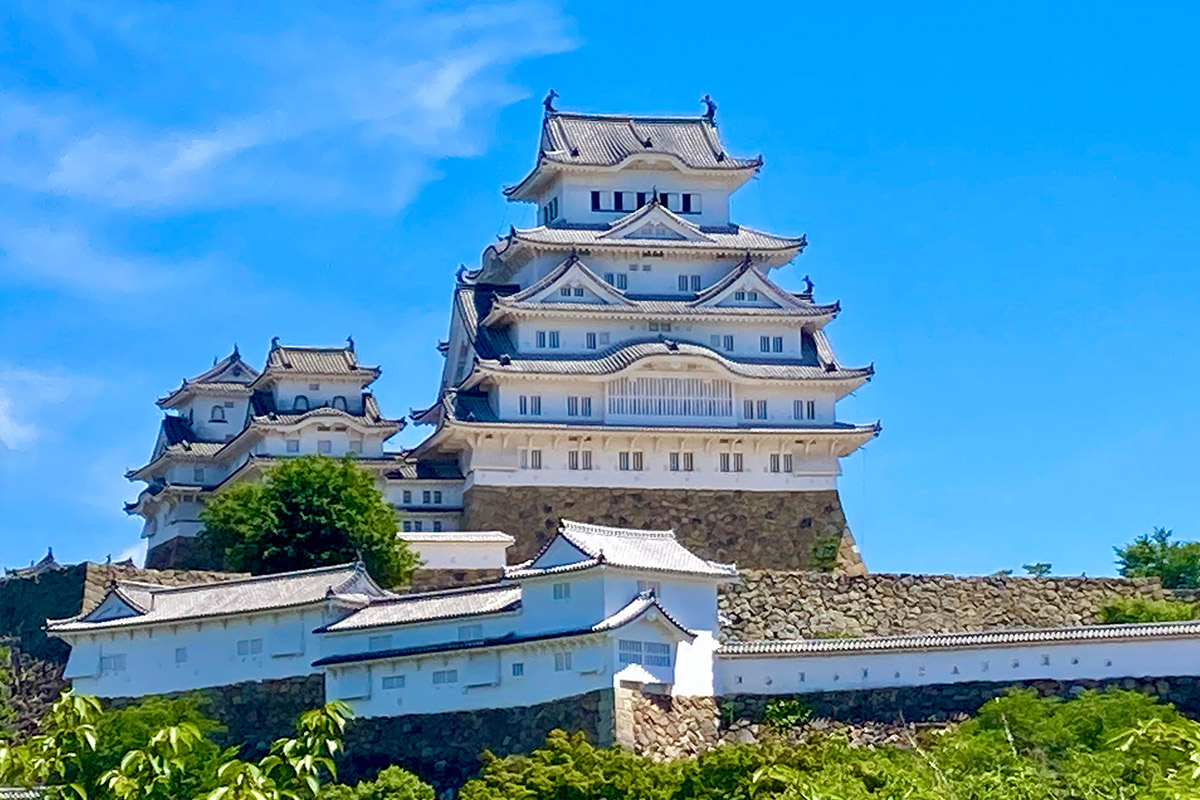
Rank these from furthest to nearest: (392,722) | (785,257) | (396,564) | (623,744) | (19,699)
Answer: (785,257) → (396,564) → (19,699) → (392,722) → (623,744)

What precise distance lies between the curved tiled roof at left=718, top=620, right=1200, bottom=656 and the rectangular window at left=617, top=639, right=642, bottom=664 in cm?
181

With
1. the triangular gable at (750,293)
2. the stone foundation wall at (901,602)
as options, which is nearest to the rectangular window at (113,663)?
the stone foundation wall at (901,602)

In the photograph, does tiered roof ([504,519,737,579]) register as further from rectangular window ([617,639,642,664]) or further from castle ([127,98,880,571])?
castle ([127,98,880,571])

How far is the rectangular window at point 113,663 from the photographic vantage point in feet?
147

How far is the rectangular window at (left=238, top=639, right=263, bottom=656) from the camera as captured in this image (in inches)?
1727

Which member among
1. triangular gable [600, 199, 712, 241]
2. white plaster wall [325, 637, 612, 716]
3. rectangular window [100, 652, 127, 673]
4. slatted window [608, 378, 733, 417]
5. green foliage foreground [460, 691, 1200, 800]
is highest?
triangular gable [600, 199, 712, 241]

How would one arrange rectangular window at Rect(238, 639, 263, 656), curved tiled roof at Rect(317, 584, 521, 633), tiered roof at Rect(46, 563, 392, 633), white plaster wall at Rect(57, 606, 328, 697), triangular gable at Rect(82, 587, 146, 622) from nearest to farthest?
curved tiled roof at Rect(317, 584, 521, 633), white plaster wall at Rect(57, 606, 328, 697), rectangular window at Rect(238, 639, 263, 656), tiered roof at Rect(46, 563, 392, 633), triangular gable at Rect(82, 587, 146, 622)

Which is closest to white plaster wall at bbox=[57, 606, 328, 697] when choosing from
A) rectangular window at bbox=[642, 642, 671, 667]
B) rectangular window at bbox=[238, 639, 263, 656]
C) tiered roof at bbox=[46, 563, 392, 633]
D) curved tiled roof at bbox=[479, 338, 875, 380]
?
rectangular window at bbox=[238, 639, 263, 656]

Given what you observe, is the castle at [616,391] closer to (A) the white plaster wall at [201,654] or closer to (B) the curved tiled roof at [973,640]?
(A) the white plaster wall at [201,654]

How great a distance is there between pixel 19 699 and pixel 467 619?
9.32m

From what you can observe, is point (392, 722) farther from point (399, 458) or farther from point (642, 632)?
point (399, 458)

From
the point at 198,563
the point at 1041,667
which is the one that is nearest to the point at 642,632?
the point at 1041,667

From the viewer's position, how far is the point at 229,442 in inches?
2287

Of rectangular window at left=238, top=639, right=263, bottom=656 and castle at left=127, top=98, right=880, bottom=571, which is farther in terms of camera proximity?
castle at left=127, top=98, right=880, bottom=571
